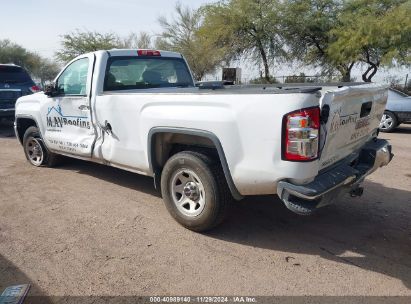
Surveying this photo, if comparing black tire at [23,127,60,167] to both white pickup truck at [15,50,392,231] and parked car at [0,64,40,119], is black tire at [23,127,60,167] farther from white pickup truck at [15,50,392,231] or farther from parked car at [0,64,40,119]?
parked car at [0,64,40,119]

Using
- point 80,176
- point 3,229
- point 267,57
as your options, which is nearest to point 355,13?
point 267,57

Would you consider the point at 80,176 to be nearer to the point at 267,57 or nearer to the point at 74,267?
the point at 74,267

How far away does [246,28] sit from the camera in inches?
1019

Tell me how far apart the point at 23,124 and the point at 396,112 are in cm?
954

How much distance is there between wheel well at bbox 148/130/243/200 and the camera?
11.3 feet

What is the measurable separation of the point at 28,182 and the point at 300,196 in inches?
173

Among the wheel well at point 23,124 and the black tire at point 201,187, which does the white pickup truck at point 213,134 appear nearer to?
the black tire at point 201,187

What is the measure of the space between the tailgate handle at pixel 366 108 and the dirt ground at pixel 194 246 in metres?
1.22

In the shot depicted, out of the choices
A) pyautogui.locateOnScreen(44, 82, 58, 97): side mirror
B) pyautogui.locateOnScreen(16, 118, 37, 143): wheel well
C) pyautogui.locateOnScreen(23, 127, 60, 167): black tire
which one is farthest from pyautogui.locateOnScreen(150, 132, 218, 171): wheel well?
pyautogui.locateOnScreen(16, 118, 37, 143): wheel well

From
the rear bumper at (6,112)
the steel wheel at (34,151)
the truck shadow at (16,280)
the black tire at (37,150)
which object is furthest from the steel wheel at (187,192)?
the rear bumper at (6,112)

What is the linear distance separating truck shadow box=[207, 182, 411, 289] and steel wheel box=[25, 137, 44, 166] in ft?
12.2

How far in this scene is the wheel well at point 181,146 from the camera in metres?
3.45

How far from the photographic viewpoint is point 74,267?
332cm

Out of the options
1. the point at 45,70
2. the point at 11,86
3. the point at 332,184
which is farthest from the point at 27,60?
the point at 332,184
